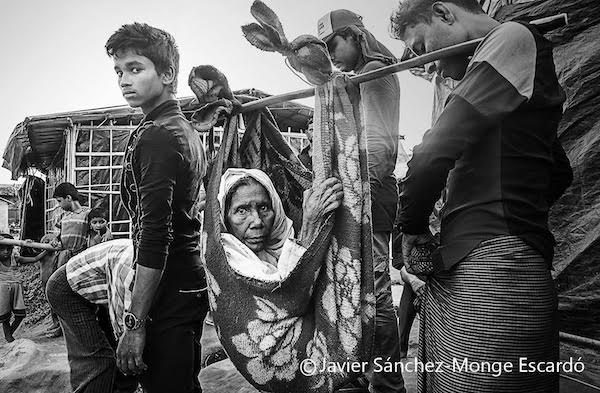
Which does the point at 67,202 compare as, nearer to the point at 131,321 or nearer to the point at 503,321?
the point at 131,321

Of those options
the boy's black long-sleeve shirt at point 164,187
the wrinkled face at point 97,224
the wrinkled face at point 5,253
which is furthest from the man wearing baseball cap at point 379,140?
the wrinkled face at point 5,253

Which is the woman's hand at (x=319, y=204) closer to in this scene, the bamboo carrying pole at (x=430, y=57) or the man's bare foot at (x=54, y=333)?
the bamboo carrying pole at (x=430, y=57)

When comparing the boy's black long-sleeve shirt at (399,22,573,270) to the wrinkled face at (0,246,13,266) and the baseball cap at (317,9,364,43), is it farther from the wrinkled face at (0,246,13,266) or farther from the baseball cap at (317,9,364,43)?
the wrinkled face at (0,246,13,266)

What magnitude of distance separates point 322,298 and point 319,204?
34 cm

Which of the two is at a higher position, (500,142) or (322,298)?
(500,142)

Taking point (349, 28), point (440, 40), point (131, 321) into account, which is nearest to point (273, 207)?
point (131, 321)

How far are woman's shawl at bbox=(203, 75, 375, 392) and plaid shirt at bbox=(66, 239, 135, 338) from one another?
48 centimetres

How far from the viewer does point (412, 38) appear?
146cm

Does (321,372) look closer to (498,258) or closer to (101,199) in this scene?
(498,258)

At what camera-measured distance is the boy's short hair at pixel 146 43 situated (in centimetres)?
176

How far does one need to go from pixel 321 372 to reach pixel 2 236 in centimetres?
608

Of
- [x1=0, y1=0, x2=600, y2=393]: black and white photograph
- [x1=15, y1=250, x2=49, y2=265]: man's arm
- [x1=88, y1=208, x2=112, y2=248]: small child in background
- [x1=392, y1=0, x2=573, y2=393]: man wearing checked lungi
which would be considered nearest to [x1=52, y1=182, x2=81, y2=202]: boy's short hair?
[x1=88, y1=208, x2=112, y2=248]: small child in background

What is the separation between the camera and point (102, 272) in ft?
6.15

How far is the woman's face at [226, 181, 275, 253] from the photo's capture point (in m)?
1.84
